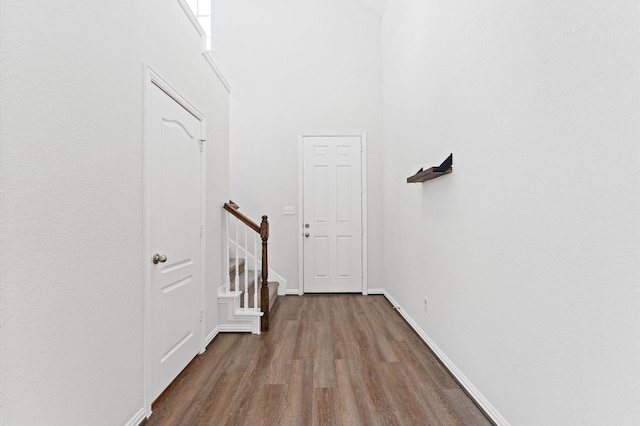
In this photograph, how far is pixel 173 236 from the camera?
247 cm

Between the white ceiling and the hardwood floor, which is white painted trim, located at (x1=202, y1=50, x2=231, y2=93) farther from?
the white ceiling

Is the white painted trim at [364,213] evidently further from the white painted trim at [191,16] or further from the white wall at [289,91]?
the white painted trim at [191,16]

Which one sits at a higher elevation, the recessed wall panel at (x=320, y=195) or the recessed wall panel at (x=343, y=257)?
the recessed wall panel at (x=320, y=195)

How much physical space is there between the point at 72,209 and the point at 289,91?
4.21 metres

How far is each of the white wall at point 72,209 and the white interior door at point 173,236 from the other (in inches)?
8.2

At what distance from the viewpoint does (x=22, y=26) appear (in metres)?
1.20

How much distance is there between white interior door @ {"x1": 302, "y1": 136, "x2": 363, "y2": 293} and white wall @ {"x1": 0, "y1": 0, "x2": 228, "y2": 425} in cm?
321

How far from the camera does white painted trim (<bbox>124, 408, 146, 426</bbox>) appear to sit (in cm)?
186

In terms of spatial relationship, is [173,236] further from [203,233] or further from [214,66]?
[214,66]

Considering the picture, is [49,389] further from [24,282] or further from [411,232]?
[411,232]

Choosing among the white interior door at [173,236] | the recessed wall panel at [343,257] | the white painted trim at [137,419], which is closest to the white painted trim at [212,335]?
the white interior door at [173,236]

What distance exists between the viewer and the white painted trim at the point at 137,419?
186cm

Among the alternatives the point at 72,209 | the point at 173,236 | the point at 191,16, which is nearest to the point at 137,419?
the point at 173,236

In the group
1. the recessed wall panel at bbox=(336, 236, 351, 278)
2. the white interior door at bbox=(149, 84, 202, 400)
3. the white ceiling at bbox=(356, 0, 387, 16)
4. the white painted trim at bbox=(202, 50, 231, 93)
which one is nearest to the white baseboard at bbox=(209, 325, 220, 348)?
the white interior door at bbox=(149, 84, 202, 400)
